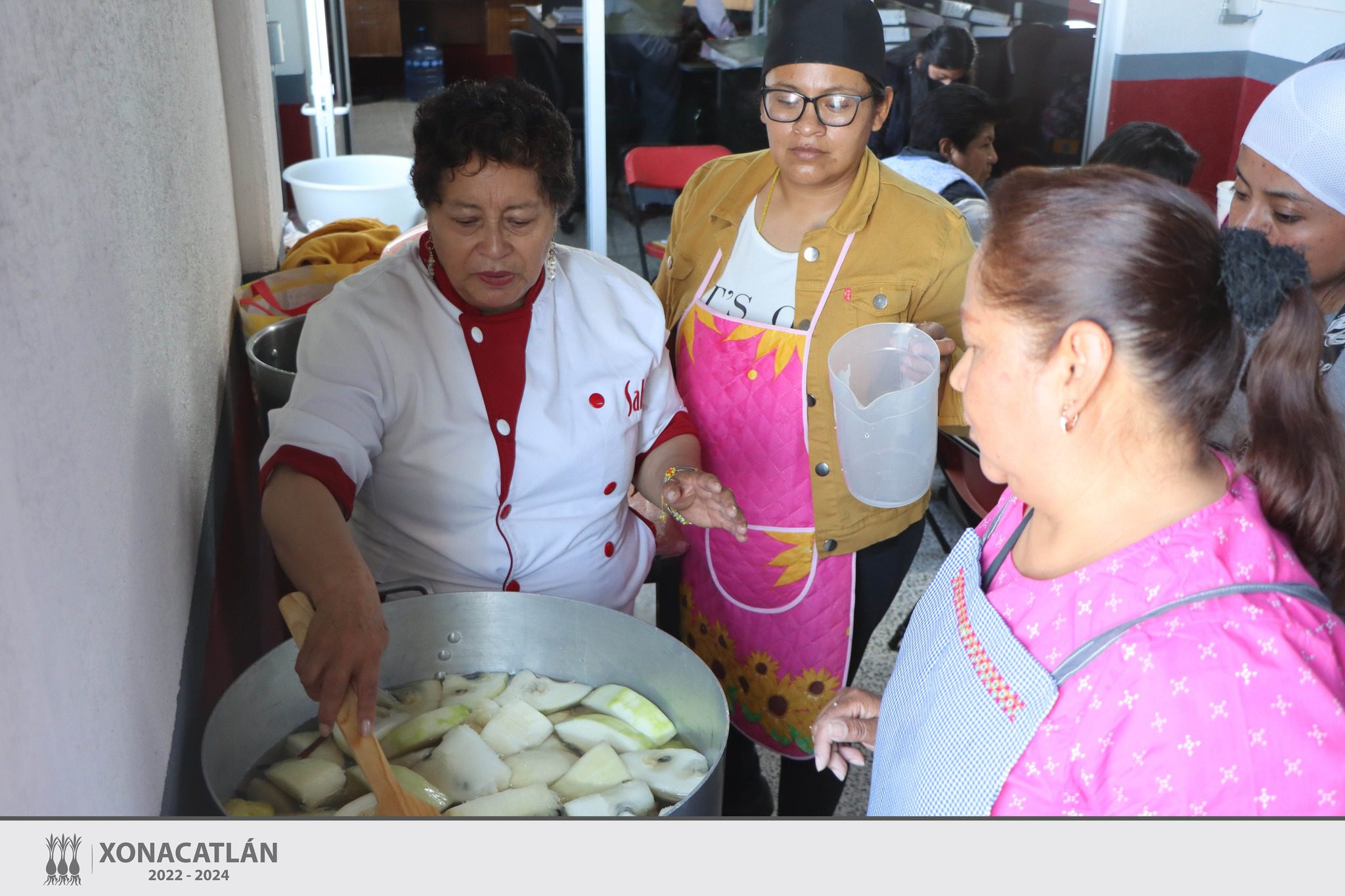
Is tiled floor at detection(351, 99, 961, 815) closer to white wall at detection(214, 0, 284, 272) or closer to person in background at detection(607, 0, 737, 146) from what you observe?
person in background at detection(607, 0, 737, 146)

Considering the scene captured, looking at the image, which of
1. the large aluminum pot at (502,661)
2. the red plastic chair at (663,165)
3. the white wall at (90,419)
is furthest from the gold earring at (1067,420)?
the red plastic chair at (663,165)

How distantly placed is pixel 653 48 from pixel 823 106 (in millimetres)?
3396

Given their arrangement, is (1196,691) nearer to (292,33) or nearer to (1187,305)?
(1187,305)

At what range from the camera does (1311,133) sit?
5.25ft

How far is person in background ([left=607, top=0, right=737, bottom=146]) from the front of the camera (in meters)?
4.86

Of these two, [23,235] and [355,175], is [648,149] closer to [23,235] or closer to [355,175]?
[355,175]

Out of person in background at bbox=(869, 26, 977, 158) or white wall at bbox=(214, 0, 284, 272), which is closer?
white wall at bbox=(214, 0, 284, 272)

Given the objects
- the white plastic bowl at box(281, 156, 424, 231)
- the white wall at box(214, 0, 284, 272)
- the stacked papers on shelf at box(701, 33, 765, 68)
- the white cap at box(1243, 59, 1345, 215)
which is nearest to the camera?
the white cap at box(1243, 59, 1345, 215)

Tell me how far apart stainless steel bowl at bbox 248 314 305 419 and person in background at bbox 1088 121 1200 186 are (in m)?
2.21

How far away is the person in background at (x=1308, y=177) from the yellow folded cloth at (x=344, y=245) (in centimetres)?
203

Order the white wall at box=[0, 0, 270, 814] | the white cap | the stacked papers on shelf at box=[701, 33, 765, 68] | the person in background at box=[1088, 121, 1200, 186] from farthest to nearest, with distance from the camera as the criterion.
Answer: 1. the stacked papers on shelf at box=[701, 33, 765, 68]
2. the person in background at box=[1088, 121, 1200, 186]
3. the white cap
4. the white wall at box=[0, 0, 270, 814]

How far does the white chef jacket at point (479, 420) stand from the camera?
1.48 meters
